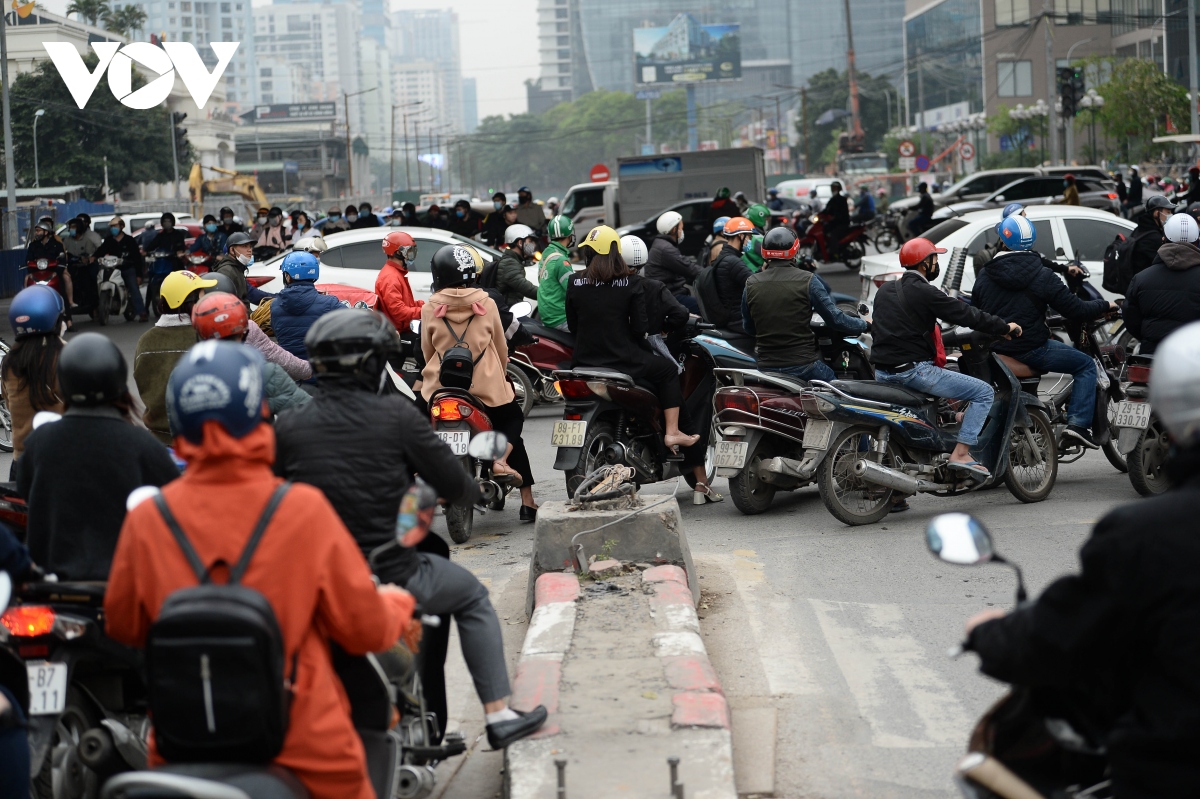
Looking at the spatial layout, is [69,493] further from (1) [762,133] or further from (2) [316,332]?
(1) [762,133]

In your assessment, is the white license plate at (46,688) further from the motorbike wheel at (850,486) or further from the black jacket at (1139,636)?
the motorbike wheel at (850,486)

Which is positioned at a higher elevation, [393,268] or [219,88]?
[219,88]

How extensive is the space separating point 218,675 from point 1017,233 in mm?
7021

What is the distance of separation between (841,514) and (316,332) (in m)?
4.97

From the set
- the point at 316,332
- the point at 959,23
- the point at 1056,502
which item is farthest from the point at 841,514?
the point at 959,23

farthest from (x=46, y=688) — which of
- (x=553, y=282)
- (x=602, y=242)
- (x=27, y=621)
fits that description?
(x=553, y=282)

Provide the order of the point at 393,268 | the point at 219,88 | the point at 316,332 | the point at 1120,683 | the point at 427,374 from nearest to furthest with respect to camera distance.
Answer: the point at 1120,683 < the point at 316,332 < the point at 427,374 < the point at 393,268 < the point at 219,88

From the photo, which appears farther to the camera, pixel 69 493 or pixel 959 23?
pixel 959 23

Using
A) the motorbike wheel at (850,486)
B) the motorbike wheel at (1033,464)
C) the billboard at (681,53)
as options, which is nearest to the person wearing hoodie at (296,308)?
the motorbike wheel at (850,486)

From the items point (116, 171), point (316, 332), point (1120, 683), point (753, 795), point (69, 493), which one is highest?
point (116, 171)

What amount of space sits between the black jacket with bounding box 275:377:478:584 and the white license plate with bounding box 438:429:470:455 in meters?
3.68

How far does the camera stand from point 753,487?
8.71 meters

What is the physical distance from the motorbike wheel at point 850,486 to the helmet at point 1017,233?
164 cm

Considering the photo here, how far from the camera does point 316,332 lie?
3.85 metres
